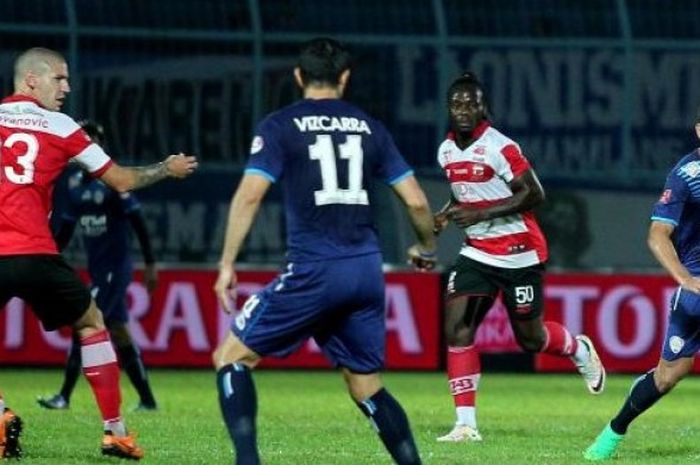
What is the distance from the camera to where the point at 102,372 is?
1225cm

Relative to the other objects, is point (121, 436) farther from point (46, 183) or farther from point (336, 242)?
point (336, 242)

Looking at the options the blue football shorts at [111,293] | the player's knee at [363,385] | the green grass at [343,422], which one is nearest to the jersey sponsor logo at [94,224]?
the blue football shorts at [111,293]

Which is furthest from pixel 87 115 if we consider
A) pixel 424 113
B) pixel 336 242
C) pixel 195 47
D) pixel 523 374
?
pixel 336 242

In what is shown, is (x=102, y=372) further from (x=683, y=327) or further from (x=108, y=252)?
(x=108, y=252)

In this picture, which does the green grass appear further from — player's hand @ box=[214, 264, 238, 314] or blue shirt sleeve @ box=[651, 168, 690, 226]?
player's hand @ box=[214, 264, 238, 314]

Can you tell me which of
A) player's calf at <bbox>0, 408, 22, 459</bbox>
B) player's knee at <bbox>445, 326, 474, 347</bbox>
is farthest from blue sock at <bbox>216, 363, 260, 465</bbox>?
player's knee at <bbox>445, 326, 474, 347</bbox>

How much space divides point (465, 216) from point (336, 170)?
3955mm

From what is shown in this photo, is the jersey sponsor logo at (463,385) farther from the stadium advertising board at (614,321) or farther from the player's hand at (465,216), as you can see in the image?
the stadium advertising board at (614,321)

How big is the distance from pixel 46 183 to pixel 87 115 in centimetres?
1126

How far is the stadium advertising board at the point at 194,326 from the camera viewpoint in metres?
22.0

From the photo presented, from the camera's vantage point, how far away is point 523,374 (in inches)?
901

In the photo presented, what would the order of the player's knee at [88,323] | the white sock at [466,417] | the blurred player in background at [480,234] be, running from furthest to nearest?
1. the blurred player in background at [480,234]
2. the white sock at [466,417]
3. the player's knee at [88,323]

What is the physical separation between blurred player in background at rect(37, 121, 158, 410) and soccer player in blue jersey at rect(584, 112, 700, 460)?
4.71m

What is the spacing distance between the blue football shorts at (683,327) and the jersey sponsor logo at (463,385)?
6.00 ft
